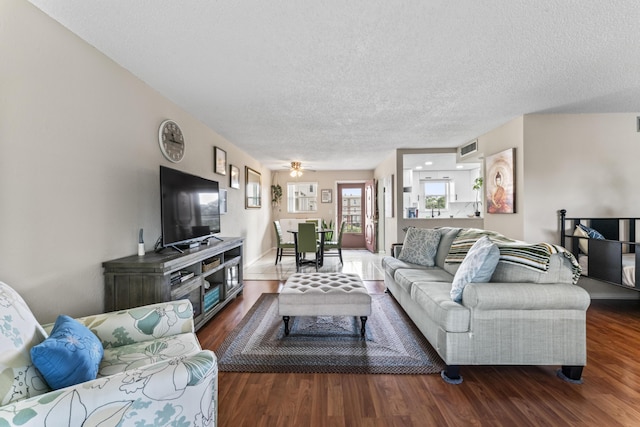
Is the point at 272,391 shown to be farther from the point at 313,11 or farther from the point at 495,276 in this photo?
the point at 313,11

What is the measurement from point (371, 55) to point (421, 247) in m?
2.25

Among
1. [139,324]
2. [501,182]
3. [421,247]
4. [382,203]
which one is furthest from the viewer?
[382,203]

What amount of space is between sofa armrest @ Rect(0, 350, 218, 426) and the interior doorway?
24.9 ft

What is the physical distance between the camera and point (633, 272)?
2.87 m

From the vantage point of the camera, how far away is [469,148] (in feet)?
16.7

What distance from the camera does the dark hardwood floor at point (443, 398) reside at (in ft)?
5.29

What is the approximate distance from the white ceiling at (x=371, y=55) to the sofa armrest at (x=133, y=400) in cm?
184

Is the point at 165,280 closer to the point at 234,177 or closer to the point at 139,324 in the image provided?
the point at 139,324

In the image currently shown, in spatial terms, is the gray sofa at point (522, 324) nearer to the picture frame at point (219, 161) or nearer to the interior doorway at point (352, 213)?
the picture frame at point (219, 161)

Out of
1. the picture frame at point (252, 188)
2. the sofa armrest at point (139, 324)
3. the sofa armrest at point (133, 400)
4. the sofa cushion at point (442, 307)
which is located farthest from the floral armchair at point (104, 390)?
the picture frame at point (252, 188)

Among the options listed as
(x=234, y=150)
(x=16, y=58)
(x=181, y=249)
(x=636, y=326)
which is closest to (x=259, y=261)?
(x=234, y=150)

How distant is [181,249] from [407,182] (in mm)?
7311

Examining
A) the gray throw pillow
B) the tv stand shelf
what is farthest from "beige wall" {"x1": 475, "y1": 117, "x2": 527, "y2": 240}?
the tv stand shelf

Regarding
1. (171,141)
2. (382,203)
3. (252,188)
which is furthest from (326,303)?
(382,203)
